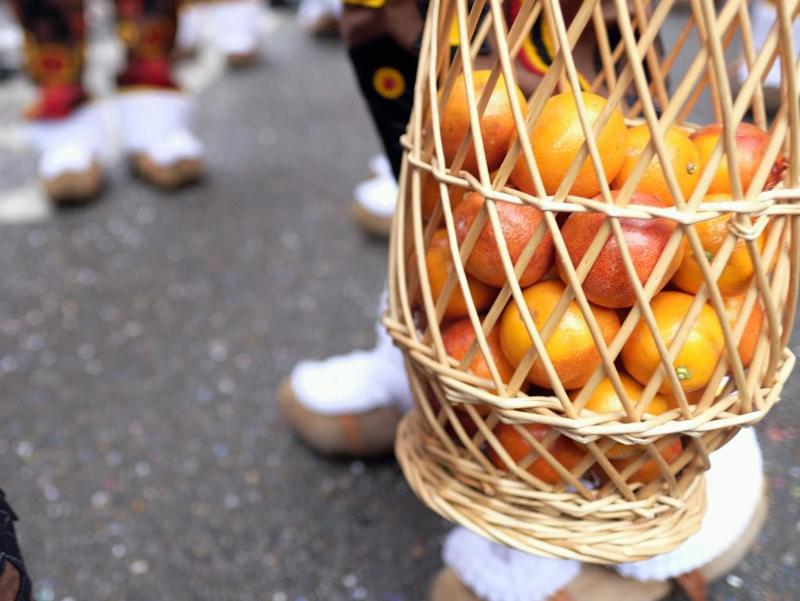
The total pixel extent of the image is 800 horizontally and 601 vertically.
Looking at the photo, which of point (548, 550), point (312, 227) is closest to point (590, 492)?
point (548, 550)

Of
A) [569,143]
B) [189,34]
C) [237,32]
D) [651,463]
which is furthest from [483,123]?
[189,34]

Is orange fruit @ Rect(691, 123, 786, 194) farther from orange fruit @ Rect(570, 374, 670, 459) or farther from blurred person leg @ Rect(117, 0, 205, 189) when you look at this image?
blurred person leg @ Rect(117, 0, 205, 189)

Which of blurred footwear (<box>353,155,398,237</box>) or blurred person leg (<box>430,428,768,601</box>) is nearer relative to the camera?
blurred person leg (<box>430,428,768,601</box>)

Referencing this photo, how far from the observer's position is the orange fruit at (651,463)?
55 cm

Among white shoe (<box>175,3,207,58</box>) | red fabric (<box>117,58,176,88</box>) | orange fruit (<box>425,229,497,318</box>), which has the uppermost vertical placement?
orange fruit (<box>425,229,497,318</box>)

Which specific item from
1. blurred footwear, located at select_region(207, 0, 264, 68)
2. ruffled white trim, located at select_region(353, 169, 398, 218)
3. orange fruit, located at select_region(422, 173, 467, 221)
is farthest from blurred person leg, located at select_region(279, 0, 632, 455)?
blurred footwear, located at select_region(207, 0, 264, 68)

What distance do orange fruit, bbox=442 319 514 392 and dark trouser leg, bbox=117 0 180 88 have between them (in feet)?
4.98

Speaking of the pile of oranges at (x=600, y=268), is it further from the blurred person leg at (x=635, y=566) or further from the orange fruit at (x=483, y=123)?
the blurred person leg at (x=635, y=566)

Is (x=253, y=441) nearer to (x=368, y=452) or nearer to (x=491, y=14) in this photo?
(x=368, y=452)

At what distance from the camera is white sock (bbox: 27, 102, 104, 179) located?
173cm

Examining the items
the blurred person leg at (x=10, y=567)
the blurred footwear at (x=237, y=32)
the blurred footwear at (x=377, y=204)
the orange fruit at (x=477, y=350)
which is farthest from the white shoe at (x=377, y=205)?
the blurred footwear at (x=237, y=32)

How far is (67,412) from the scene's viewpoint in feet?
3.60

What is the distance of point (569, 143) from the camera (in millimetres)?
507

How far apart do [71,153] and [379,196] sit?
78 centimetres
